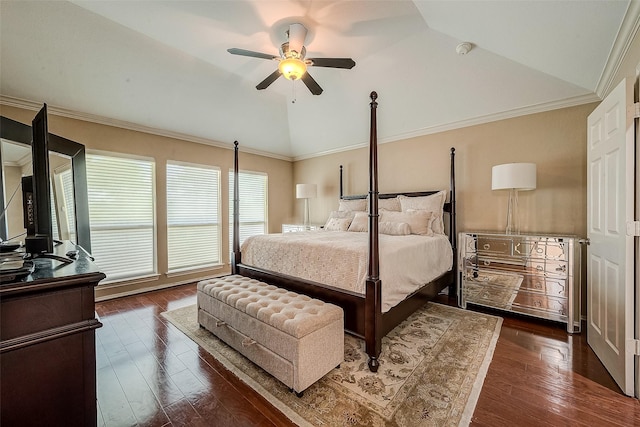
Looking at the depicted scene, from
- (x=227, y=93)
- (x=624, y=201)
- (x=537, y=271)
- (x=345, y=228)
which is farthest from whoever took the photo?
(x=345, y=228)

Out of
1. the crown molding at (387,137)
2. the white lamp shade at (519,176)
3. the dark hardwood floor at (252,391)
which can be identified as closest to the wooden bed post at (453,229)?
the crown molding at (387,137)

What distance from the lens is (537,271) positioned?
9.61 feet

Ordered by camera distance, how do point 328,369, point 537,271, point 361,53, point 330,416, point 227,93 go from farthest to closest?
point 227,93 → point 361,53 → point 537,271 → point 328,369 → point 330,416

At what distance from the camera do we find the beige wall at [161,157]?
352 cm

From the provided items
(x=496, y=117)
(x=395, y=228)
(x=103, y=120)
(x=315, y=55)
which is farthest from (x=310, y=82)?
(x=103, y=120)

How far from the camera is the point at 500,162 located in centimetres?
362

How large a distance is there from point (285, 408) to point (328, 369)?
40 cm

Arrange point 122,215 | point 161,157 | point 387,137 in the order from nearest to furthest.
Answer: point 122,215 → point 161,157 → point 387,137

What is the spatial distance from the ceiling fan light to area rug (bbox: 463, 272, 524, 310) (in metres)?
3.07

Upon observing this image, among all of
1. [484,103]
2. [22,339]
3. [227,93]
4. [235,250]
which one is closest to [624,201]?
[484,103]

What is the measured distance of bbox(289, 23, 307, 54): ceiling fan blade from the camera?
2.55 meters

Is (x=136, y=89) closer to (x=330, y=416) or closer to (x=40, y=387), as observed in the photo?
(x=40, y=387)

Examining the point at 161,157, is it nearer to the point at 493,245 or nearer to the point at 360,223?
the point at 360,223

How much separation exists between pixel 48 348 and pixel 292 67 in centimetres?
240
